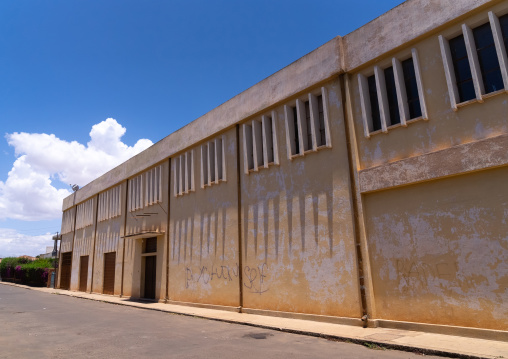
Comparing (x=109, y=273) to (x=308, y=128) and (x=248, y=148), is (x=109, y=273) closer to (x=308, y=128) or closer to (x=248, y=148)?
(x=248, y=148)

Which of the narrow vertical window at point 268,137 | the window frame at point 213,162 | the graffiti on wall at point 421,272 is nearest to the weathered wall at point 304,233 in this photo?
the narrow vertical window at point 268,137

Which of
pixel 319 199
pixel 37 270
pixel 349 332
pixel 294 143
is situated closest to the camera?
pixel 349 332

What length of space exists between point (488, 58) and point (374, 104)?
2.85 m

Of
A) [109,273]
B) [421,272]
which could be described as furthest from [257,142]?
[109,273]

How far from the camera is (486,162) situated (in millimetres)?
7812

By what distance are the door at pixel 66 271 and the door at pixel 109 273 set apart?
28.9ft

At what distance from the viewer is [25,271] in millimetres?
39344

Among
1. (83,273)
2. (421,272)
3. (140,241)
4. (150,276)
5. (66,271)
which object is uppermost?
(140,241)

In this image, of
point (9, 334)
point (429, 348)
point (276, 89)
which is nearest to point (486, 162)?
point (429, 348)

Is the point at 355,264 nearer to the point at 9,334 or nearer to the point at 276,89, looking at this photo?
the point at 276,89

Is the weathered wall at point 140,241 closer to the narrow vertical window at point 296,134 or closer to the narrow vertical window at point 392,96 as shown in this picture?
the narrow vertical window at point 296,134

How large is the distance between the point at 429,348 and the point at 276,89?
29.5ft

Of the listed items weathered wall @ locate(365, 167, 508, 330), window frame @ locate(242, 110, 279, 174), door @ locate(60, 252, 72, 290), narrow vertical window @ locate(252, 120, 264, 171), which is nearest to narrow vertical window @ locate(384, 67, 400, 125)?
weathered wall @ locate(365, 167, 508, 330)

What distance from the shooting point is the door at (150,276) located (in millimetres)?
19195
